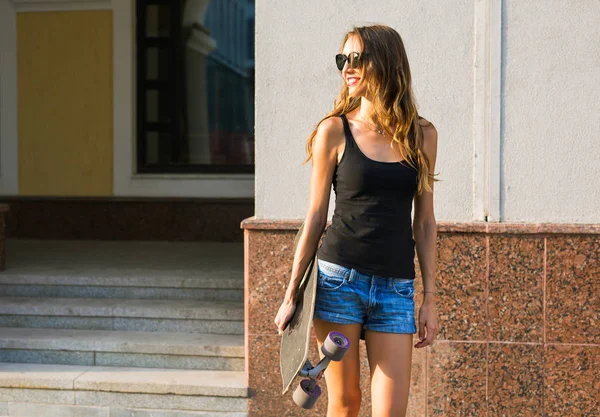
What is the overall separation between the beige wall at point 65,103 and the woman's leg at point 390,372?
263 inches

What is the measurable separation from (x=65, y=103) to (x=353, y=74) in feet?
22.5

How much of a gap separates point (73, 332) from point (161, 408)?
1085mm

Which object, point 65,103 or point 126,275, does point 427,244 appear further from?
point 65,103

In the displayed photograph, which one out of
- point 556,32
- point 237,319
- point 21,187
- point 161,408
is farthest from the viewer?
point 21,187

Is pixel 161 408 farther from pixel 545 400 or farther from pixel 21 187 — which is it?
pixel 21 187

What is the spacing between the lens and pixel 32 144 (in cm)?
958

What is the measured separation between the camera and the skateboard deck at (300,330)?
3164 millimetres

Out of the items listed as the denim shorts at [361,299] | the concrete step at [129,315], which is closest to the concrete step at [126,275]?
the concrete step at [129,315]

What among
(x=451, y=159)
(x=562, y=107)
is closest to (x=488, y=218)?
(x=451, y=159)

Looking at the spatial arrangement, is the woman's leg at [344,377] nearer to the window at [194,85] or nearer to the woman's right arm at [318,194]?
the woman's right arm at [318,194]

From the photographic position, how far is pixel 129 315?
602 cm

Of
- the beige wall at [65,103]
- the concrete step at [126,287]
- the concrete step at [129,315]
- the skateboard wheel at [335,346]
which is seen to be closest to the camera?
the skateboard wheel at [335,346]

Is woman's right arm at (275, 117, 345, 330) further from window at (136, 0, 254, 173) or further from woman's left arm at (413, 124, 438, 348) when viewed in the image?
window at (136, 0, 254, 173)

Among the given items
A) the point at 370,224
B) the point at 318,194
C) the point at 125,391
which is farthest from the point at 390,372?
the point at 125,391
